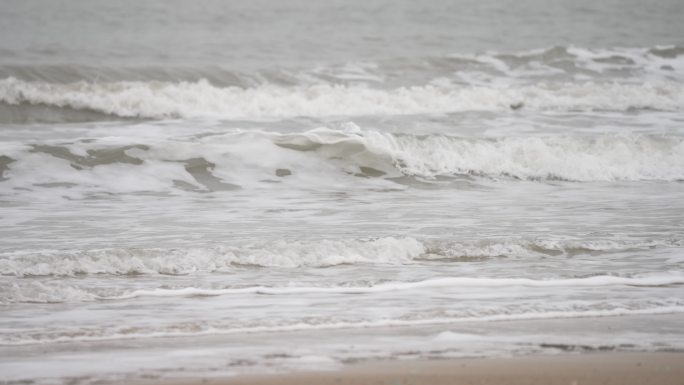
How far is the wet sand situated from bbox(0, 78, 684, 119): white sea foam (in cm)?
1032

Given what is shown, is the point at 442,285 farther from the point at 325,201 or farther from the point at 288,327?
the point at 325,201

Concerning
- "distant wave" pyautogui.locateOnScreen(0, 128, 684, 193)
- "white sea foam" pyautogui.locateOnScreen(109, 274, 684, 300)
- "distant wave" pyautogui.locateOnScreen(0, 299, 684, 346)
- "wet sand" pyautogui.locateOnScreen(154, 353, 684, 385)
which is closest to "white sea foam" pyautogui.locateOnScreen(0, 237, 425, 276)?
"white sea foam" pyautogui.locateOnScreen(109, 274, 684, 300)

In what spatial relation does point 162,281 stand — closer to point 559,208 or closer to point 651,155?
point 559,208

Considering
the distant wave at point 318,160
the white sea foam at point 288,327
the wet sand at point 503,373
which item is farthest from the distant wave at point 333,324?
the distant wave at point 318,160

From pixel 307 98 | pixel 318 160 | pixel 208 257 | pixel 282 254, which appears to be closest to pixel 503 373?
pixel 282 254

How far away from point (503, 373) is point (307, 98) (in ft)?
37.9

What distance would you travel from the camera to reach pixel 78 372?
4051mm

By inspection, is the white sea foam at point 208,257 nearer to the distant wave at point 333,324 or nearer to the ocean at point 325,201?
the ocean at point 325,201

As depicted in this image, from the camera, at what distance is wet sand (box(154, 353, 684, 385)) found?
3.90m

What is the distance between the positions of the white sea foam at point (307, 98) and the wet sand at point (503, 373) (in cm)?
1032

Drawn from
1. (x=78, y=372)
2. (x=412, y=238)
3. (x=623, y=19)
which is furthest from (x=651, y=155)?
(x=623, y=19)

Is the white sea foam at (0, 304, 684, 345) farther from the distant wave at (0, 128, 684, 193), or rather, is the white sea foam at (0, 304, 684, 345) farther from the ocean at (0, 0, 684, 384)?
the distant wave at (0, 128, 684, 193)

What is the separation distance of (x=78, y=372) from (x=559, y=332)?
7.41ft

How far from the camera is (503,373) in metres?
4.01
